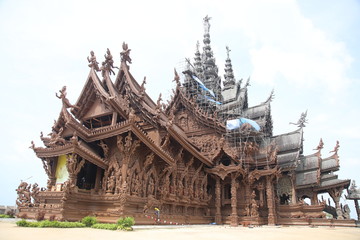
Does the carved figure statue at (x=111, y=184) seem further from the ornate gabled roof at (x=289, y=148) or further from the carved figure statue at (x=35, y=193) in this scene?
the ornate gabled roof at (x=289, y=148)

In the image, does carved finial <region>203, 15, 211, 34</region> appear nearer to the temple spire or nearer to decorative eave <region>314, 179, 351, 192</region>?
the temple spire

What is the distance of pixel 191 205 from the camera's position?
15.8 m

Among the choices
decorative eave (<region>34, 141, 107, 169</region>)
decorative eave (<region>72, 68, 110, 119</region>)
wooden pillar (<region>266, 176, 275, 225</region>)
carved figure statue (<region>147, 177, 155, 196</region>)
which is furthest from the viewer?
wooden pillar (<region>266, 176, 275, 225</region>)

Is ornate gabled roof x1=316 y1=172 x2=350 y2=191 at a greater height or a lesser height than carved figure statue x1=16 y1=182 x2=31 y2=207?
greater

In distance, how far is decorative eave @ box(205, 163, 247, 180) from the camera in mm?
17203

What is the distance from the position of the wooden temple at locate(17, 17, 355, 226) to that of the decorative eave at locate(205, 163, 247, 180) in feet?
0.20

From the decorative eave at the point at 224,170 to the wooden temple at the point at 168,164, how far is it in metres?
0.06

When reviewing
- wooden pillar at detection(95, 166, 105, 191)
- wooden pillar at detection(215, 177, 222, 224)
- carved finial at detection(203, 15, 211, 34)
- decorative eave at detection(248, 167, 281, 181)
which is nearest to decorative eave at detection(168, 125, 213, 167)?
wooden pillar at detection(215, 177, 222, 224)

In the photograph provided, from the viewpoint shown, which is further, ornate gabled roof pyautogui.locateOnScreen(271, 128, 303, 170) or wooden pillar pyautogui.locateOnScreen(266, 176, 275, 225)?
ornate gabled roof pyautogui.locateOnScreen(271, 128, 303, 170)

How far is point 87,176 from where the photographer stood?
11977mm

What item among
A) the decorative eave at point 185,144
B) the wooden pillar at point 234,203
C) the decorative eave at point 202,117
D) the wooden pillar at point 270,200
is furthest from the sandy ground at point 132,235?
the decorative eave at point 202,117

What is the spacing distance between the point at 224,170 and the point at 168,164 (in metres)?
5.34

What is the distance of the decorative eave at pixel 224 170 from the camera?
56.4ft

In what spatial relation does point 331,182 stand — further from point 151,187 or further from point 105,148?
point 105,148
